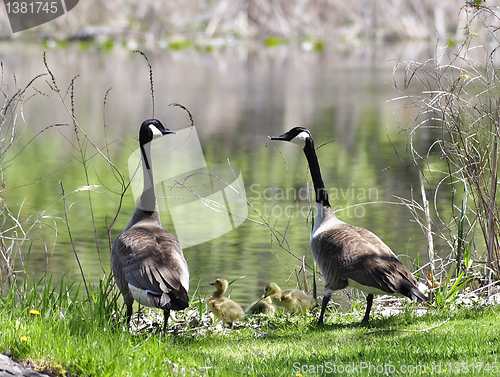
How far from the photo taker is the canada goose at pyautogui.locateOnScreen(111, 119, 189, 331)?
5305 mm

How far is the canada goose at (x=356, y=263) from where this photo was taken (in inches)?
218

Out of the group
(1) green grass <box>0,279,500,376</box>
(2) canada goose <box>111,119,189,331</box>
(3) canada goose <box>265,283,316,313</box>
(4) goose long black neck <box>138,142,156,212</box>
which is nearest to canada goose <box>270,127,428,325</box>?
(1) green grass <box>0,279,500,376</box>

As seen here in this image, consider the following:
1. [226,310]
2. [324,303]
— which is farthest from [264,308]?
[324,303]

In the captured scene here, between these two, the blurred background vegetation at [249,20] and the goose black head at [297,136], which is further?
the blurred background vegetation at [249,20]

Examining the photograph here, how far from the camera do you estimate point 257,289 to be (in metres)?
8.85

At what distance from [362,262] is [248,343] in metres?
1.22

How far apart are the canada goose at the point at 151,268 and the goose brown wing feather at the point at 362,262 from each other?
4.35 ft

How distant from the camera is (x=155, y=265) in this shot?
5480 mm

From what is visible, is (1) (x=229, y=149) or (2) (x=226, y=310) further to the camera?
(1) (x=229, y=149)

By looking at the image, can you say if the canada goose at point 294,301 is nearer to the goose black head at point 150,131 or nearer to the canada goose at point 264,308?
the canada goose at point 264,308

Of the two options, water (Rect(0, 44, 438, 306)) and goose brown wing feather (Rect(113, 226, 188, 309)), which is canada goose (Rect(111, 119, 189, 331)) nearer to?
goose brown wing feather (Rect(113, 226, 188, 309))

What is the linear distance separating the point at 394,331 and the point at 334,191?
815 cm

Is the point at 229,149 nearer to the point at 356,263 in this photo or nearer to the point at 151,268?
the point at 356,263

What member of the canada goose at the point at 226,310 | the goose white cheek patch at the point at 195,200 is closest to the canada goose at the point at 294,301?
the canada goose at the point at 226,310
